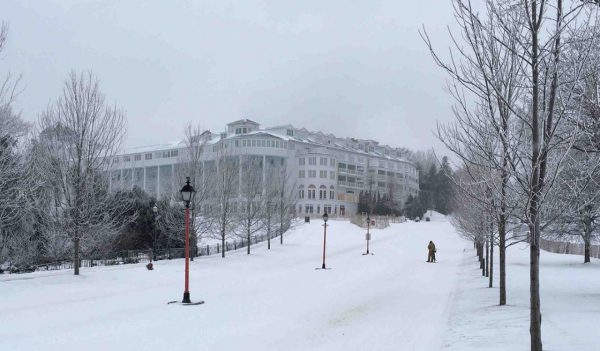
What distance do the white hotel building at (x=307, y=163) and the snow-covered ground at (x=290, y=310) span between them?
193ft

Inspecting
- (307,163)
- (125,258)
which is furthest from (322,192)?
(125,258)

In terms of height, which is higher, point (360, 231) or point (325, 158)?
point (325, 158)

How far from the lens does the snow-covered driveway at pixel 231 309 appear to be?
11328 mm

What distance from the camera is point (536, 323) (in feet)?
26.0

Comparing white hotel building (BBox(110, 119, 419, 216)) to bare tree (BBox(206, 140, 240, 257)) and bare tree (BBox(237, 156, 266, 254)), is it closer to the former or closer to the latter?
bare tree (BBox(237, 156, 266, 254))

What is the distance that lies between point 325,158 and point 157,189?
29.5 metres

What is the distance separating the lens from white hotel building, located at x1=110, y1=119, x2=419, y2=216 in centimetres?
8962

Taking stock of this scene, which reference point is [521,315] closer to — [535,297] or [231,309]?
[535,297]

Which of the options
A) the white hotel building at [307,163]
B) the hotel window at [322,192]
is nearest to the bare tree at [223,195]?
the white hotel building at [307,163]

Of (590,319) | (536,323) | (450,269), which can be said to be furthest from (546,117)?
(450,269)

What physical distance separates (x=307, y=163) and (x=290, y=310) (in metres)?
79.7

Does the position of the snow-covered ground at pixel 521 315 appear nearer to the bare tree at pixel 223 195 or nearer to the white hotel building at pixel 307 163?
the bare tree at pixel 223 195

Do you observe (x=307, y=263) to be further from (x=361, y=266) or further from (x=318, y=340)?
(x=318, y=340)

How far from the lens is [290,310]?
51.7 feet
